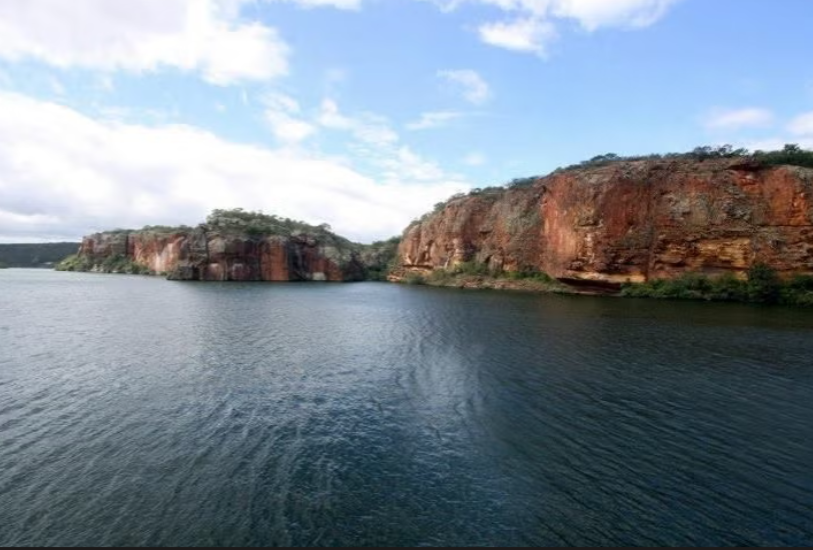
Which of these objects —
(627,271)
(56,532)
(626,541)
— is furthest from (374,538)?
(627,271)

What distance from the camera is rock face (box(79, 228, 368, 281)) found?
91812mm

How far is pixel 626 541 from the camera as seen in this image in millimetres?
8820

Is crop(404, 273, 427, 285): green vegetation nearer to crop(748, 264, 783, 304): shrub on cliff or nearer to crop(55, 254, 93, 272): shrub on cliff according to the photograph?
crop(748, 264, 783, 304): shrub on cliff

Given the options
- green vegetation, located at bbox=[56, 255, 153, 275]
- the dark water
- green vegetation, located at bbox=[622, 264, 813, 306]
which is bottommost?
the dark water

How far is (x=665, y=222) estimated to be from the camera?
5753 centimetres

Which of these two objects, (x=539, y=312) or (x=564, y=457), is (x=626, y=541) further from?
(x=539, y=312)

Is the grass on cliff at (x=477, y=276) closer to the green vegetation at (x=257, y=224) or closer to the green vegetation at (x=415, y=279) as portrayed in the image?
the green vegetation at (x=415, y=279)

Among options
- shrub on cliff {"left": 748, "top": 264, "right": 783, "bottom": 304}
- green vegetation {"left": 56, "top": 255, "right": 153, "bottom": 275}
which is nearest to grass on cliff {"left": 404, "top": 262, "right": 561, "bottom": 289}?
shrub on cliff {"left": 748, "top": 264, "right": 783, "bottom": 304}

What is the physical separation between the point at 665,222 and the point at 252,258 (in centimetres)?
7230

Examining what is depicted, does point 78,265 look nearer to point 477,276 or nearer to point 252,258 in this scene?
point 252,258

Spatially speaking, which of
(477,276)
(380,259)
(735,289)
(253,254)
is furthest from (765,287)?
(380,259)

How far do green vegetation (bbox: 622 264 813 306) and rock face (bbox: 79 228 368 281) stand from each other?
62.1 metres

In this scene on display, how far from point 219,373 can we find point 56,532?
11953 mm

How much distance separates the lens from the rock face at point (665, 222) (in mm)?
51031
